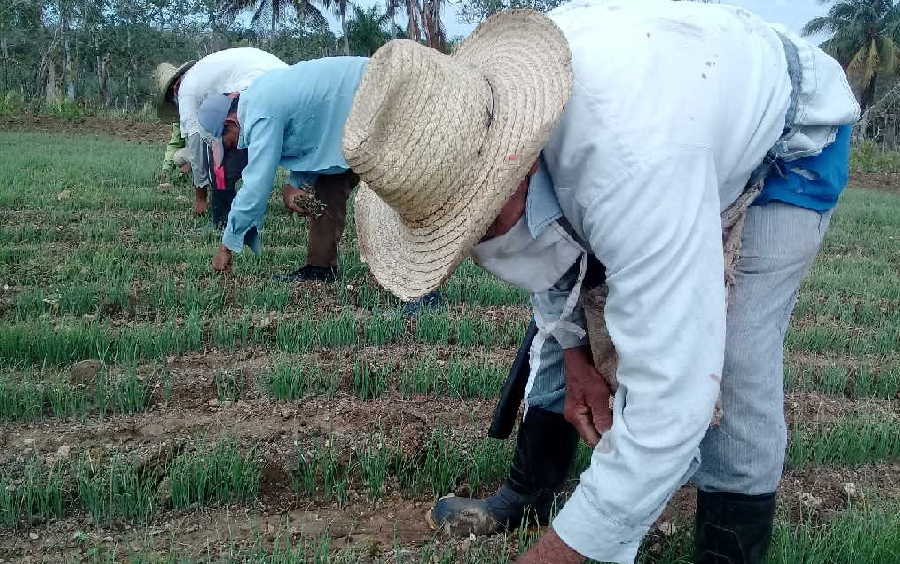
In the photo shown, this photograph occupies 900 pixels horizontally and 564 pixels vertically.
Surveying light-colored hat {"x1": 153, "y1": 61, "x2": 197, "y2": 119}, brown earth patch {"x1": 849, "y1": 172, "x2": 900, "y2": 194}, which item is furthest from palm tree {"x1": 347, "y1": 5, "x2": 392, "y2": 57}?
light-colored hat {"x1": 153, "y1": 61, "x2": 197, "y2": 119}

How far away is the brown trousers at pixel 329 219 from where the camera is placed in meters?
4.65

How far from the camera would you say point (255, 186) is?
3850 millimetres

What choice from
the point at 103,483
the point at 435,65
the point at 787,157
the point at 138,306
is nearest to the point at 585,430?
the point at 787,157

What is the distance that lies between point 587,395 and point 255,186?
2.47m

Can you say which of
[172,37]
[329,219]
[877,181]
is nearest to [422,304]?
[329,219]

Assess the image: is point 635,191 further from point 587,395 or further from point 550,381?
point 550,381

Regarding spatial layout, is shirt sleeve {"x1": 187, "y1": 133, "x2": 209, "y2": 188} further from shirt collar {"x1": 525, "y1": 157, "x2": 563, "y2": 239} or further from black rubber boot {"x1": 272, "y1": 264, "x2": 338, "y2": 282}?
shirt collar {"x1": 525, "y1": 157, "x2": 563, "y2": 239}

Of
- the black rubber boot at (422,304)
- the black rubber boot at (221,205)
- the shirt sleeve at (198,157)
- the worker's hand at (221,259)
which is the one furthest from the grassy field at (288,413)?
the shirt sleeve at (198,157)

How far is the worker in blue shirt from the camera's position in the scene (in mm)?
3908

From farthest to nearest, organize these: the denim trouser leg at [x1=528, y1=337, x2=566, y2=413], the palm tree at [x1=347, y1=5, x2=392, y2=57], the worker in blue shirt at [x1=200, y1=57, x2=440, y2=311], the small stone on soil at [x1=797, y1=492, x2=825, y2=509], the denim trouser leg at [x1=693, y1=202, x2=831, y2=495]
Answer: the palm tree at [x1=347, y1=5, x2=392, y2=57]
the worker in blue shirt at [x1=200, y1=57, x2=440, y2=311]
the small stone on soil at [x1=797, y1=492, x2=825, y2=509]
the denim trouser leg at [x1=528, y1=337, x2=566, y2=413]
the denim trouser leg at [x1=693, y1=202, x2=831, y2=495]

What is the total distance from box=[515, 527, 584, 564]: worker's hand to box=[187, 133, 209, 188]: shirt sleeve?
518 cm

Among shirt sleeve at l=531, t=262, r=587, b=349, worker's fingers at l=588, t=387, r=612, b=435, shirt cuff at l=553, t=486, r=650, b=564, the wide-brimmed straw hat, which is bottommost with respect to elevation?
shirt cuff at l=553, t=486, r=650, b=564

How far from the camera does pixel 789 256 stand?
1.66 metres

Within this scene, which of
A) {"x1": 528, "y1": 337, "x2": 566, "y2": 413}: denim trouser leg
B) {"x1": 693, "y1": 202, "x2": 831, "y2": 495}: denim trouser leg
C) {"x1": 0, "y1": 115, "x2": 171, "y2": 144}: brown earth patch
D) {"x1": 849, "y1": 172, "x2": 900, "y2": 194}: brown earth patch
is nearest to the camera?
{"x1": 693, "y1": 202, "x2": 831, "y2": 495}: denim trouser leg
